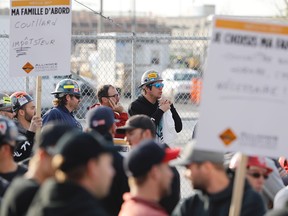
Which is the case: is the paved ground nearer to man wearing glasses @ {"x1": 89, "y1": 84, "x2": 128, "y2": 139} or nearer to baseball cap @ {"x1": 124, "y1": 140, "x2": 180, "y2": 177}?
man wearing glasses @ {"x1": 89, "y1": 84, "x2": 128, "y2": 139}

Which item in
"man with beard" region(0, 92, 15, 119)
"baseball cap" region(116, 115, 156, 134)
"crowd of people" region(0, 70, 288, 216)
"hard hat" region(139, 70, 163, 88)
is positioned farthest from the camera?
"hard hat" region(139, 70, 163, 88)

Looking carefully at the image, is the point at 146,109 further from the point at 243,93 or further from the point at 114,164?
the point at 243,93

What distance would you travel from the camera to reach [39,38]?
387 inches

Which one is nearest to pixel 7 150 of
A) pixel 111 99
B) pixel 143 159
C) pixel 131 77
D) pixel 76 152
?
pixel 143 159

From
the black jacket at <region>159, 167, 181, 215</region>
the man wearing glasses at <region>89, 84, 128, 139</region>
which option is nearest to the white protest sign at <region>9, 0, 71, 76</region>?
the man wearing glasses at <region>89, 84, 128, 139</region>

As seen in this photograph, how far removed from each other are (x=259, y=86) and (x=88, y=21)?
53350 mm

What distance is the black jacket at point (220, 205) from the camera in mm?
6660

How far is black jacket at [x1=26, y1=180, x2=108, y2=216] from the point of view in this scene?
4.98 m

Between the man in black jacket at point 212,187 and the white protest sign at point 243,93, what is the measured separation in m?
0.51

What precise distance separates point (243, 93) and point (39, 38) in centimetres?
412

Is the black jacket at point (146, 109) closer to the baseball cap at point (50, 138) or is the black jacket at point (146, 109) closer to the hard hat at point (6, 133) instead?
the hard hat at point (6, 133)

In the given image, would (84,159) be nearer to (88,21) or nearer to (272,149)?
(272,149)

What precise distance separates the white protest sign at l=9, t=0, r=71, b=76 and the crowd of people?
0.68m

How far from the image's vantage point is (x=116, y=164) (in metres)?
7.46
